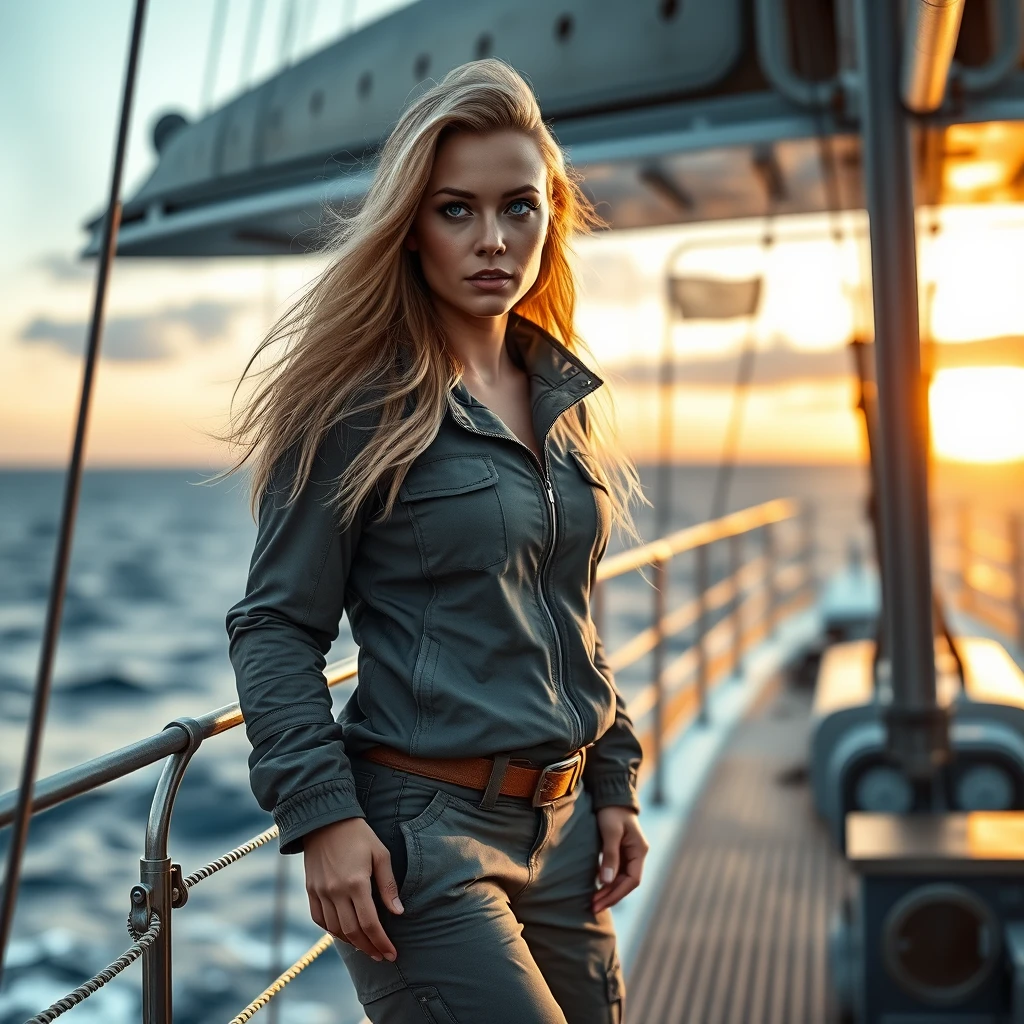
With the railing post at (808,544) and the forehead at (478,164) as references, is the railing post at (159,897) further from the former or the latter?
the railing post at (808,544)

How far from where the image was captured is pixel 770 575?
20.3 ft

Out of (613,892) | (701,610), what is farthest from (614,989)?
(701,610)

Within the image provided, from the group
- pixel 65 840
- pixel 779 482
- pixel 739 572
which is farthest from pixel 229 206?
pixel 779 482

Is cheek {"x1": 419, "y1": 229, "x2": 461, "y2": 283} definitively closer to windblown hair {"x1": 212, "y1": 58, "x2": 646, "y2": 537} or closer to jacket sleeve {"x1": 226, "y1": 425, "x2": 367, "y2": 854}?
windblown hair {"x1": 212, "y1": 58, "x2": 646, "y2": 537}

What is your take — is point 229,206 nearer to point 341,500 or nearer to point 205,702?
point 341,500

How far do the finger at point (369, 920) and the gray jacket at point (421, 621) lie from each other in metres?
0.07

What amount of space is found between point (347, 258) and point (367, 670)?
0.36m

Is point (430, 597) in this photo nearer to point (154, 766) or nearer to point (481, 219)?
point (481, 219)

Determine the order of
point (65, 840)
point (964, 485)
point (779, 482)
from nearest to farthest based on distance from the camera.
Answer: point (65, 840), point (964, 485), point (779, 482)

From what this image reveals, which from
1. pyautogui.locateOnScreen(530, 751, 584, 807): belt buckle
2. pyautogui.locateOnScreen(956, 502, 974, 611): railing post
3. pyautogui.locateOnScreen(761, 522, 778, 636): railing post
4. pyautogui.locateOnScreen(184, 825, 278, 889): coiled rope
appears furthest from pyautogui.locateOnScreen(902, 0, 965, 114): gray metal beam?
pyautogui.locateOnScreen(956, 502, 974, 611): railing post

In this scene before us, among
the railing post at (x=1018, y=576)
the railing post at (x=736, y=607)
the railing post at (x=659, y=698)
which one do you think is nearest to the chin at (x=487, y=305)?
the railing post at (x=659, y=698)

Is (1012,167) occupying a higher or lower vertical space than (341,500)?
higher

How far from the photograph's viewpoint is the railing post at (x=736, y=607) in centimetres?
516

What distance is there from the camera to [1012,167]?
11.3 feet
